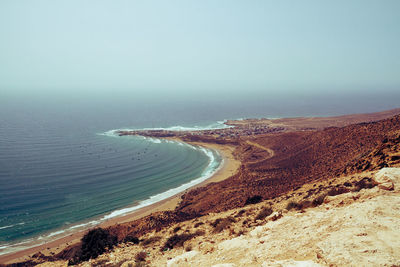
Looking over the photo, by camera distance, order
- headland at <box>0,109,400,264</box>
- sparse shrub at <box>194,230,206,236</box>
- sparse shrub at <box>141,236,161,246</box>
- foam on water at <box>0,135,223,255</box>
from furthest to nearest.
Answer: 1. foam on water at <box>0,135,223,255</box>
2. headland at <box>0,109,400,264</box>
3. sparse shrub at <box>141,236,161,246</box>
4. sparse shrub at <box>194,230,206,236</box>

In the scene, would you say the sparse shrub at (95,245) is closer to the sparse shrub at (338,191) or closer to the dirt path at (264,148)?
the sparse shrub at (338,191)

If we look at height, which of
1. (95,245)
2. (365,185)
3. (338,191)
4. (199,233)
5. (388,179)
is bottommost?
(95,245)

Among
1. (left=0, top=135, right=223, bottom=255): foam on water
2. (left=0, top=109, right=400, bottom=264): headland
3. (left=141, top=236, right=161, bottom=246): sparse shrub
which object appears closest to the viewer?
(left=141, top=236, right=161, bottom=246): sparse shrub

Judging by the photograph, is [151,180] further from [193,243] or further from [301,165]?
[193,243]

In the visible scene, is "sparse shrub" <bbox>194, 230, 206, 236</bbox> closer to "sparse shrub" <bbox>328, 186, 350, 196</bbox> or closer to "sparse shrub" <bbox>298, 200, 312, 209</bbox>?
"sparse shrub" <bbox>298, 200, 312, 209</bbox>

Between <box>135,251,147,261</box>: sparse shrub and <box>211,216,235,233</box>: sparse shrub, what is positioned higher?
<box>211,216,235,233</box>: sparse shrub

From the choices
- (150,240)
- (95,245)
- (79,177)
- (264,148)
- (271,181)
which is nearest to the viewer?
(95,245)

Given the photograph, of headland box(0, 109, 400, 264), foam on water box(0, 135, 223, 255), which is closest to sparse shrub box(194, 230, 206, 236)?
headland box(0, 109, 400, 264)

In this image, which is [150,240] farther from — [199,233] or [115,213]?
[115,213]

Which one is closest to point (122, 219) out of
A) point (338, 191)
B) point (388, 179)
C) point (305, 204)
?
point (305, 204)
